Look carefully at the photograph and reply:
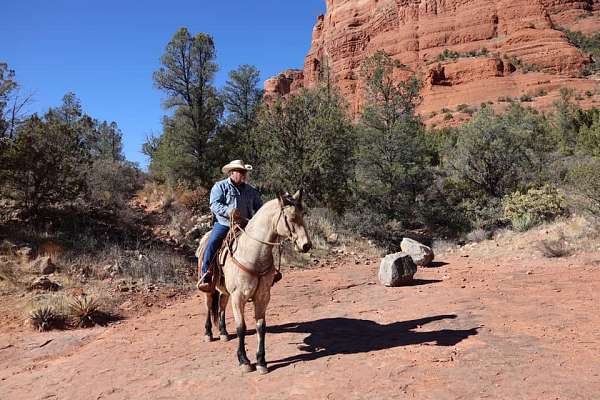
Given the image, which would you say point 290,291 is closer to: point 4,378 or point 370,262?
point 370,262

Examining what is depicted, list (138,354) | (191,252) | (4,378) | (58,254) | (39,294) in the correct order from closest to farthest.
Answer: (4,378)
(138,354)
(39,294)
(58,254)
(191,252)

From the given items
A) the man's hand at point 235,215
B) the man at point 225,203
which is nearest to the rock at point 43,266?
the man at point 225,203

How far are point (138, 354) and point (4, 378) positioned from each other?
1.84 meters

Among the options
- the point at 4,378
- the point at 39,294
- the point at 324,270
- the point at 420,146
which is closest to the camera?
the point at 4,378

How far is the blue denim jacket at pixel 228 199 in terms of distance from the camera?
610 cm

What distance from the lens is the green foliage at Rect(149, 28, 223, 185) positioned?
819 inches

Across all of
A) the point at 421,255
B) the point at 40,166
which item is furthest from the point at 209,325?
the point at 40,166

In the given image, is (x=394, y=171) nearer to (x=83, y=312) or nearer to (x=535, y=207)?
(x=535, y=207)

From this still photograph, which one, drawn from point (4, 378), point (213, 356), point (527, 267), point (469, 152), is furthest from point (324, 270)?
point (469, 152)

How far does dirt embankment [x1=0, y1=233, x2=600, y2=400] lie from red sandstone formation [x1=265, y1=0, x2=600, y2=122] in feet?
172

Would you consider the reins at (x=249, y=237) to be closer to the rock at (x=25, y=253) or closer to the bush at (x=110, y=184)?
the rock at (x=25, y=253)

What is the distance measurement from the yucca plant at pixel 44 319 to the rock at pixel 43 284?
4.85 ft

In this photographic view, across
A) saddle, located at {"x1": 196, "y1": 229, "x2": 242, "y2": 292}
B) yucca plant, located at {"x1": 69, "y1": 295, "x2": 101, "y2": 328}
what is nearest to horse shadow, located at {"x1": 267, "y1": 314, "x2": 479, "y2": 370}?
saddle, located at {"x1": 196, "y1": 229, "x2": 242, "y2": 292}

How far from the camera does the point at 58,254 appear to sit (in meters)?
11.2
